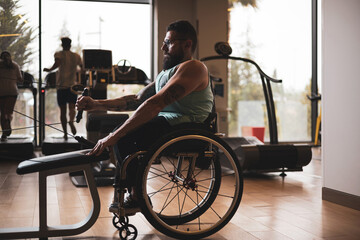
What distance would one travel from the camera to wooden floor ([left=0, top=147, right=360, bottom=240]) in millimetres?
2262

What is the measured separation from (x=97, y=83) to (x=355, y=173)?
2.60 meters

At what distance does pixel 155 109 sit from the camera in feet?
6.64

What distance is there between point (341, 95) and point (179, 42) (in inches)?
50.6


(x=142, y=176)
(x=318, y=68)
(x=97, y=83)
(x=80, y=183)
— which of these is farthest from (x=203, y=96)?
(x=318, y=68)

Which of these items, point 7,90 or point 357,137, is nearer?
point 357,137

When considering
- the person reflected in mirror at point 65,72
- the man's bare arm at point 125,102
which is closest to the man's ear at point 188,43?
the man's bare arm at point 125,102

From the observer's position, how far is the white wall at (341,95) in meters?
2.76

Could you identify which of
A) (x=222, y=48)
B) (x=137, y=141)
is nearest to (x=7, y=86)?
(x=222, y=48)

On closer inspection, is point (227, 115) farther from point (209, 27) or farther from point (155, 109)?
point (155, 109)

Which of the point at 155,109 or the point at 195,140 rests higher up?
the point at 155,109

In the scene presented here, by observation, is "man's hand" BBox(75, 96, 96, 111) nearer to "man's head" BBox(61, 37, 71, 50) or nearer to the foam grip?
the foam grip

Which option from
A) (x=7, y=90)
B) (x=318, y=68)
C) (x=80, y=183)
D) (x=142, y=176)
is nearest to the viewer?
(x=142, y=176)

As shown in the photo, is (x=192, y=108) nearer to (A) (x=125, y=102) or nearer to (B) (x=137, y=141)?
(B) (x=137, y=141)

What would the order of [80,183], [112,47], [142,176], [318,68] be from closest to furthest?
[142,176]
[80,183]
[112,47]
[318,68]
